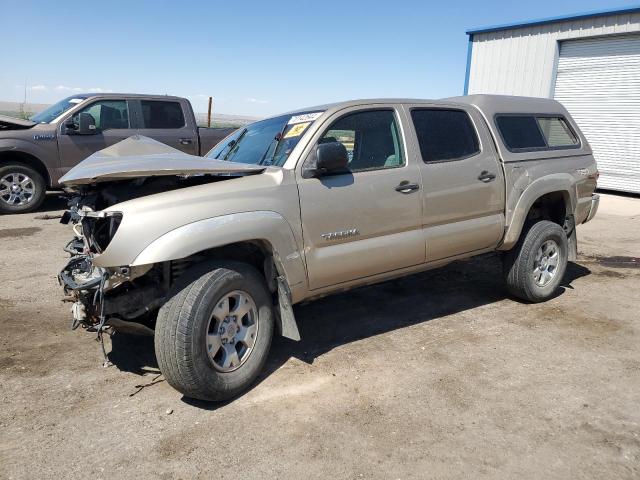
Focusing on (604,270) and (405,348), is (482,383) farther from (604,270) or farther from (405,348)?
(604,270)

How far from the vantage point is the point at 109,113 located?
9.16m

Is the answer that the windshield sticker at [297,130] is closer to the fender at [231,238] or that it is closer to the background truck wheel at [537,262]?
the fender at [231,238]

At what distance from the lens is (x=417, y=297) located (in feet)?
16.8

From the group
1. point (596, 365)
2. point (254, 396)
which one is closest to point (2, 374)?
point (254, 396)

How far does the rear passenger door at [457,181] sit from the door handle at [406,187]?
119 millimetres

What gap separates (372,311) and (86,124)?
6.13 m

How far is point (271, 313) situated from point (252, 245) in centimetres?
48

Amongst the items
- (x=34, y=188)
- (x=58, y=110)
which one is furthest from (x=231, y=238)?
(x=58, y=110)

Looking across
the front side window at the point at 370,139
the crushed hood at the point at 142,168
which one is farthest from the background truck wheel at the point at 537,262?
the crushed hood at the point at 142,168

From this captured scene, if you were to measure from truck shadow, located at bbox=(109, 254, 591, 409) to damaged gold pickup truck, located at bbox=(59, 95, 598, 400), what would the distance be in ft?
1.55

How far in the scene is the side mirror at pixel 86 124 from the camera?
8305 millimetres

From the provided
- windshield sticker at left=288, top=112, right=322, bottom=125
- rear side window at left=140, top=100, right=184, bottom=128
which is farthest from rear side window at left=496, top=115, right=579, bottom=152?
rear side window at left=140, top=100, right=184, bottom=128

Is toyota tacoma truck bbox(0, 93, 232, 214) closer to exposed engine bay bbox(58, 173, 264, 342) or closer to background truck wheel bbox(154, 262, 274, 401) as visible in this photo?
exposed engine bay bbox(58, 173, 264, 342)

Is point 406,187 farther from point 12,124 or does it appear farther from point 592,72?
point 592,72
